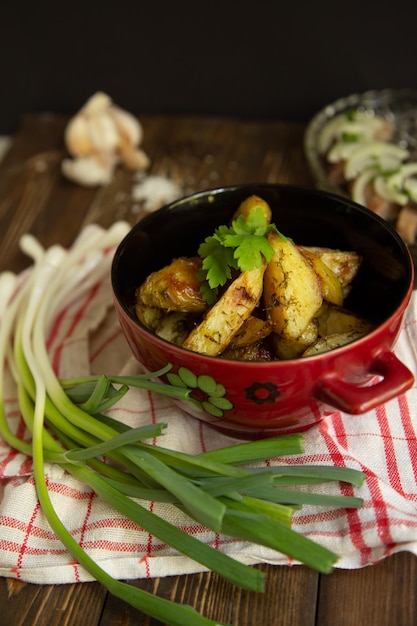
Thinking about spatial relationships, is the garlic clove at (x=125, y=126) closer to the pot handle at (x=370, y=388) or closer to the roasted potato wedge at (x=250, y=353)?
the roasted potato wedge at (x=250, y=353)

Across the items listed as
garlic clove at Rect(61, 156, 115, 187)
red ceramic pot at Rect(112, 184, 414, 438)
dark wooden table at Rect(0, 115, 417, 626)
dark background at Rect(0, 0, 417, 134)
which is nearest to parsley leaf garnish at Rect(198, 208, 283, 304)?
red ceramic pot at Rect(112, 184, 414, 438)

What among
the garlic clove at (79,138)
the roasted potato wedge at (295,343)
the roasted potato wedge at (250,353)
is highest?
the roasted potato wedge at (295,343)

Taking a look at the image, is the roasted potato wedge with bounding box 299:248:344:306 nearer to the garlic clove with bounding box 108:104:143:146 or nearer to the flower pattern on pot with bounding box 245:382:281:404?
the flower pattern on pot with bounding box 245:382:281:404

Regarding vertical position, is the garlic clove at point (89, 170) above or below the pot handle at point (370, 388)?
below

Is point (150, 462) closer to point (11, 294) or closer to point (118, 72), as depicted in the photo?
point (11, 294)

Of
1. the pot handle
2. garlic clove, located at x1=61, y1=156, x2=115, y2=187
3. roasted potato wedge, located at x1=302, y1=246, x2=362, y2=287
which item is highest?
roasted potato wedge, located at x1=302, y1=246, x2=362, y2=287

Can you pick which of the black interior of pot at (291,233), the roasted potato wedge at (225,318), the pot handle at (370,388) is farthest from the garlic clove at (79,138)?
the pot handle at (370,388)
